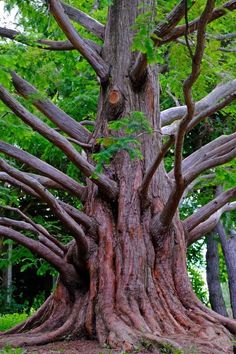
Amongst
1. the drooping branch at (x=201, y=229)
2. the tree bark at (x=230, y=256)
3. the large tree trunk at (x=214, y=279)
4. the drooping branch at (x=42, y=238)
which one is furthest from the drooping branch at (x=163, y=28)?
the large tree trunk at (x=214, y=279)

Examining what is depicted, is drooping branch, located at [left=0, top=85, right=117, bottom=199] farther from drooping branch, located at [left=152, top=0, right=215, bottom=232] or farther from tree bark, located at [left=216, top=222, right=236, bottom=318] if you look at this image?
tree bark, located at [left=216, top=222, right=236, bottom=318]

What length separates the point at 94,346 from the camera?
581 cm

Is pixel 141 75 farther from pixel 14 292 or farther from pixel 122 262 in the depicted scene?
pixel 14 292

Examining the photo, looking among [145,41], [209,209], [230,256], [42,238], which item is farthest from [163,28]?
[230,256]

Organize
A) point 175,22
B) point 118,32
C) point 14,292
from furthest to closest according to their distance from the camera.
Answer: point 14,292
point 118,32
point 175,22

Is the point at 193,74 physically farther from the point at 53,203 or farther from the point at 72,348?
the point at 72,348

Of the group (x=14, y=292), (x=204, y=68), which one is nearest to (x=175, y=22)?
(x=204, y=68)

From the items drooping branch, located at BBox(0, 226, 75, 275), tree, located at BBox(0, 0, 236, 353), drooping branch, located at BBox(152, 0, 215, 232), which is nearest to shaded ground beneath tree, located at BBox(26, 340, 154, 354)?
tree, located at BBox(0, 0, 236, 353)

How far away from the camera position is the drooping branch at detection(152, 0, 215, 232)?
4.25m

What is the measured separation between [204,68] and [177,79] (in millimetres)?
1635

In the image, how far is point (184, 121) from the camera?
16.7ft

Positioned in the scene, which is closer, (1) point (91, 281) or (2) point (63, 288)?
(1) point (91, 281)

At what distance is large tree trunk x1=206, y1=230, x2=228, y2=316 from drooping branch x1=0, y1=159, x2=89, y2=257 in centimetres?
906

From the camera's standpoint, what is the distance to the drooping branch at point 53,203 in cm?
591
